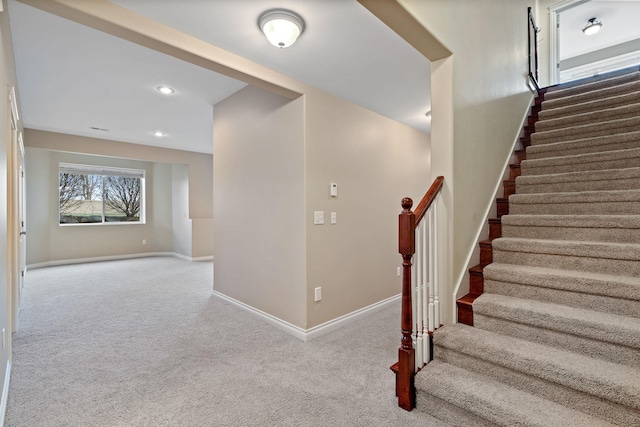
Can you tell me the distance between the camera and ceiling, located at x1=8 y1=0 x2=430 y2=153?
1.86 metres

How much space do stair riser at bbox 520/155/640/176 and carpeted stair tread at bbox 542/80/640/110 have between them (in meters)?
1.32

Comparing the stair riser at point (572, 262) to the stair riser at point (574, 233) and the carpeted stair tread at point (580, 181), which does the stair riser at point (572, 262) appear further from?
the carpeted stair tread at point (580, 181)

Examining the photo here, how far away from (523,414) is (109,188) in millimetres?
8331

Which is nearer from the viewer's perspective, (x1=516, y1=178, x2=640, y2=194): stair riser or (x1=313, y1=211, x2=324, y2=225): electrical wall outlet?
(x1=516, y1=178, x2=640, y2=194): stair riser

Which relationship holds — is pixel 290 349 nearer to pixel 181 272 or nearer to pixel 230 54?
pixel 230 54

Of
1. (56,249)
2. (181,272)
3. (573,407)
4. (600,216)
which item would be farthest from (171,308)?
(56,249)

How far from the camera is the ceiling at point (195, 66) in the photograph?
1857mm

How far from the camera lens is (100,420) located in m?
1.67

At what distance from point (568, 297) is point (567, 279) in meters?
0.11

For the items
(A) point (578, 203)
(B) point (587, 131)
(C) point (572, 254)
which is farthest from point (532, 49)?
(C) point (572, 254)

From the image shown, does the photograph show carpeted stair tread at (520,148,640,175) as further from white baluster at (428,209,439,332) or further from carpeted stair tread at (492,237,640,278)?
white baluster at (428,209,439,332)

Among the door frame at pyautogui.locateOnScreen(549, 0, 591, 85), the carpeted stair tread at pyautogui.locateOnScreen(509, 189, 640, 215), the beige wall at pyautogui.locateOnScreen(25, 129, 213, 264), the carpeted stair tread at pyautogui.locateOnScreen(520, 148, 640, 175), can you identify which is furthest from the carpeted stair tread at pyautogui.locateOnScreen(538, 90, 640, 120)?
the beige wall at pyautogui.locateOnScreen(25, 129, 213, 264)

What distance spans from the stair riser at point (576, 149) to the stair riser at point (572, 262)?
4.46ft

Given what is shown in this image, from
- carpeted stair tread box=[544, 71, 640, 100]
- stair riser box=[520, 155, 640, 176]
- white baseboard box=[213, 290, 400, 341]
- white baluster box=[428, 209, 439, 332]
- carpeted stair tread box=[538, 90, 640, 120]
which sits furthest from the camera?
carpeted stair tread box=[544, 71, 640, 100]
